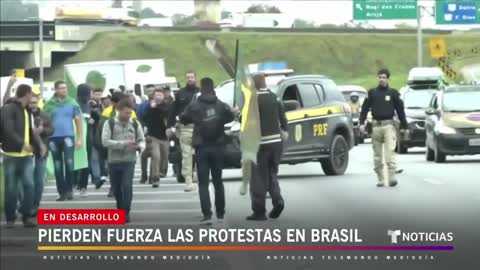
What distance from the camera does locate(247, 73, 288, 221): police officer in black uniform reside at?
692 cm

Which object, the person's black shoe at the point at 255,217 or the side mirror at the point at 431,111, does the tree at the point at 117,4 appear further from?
the side mirror at the point at 431,111

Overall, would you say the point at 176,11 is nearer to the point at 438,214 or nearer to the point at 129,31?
the point at 129,31

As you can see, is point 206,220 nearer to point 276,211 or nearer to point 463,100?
point 276,211

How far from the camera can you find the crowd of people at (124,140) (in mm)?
6879

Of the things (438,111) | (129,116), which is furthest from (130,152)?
(438,111)

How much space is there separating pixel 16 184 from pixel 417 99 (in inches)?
95.9

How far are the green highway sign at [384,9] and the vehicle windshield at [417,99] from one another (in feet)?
2.26

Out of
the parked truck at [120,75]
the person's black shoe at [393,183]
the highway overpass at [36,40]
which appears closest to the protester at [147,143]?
the parked truck at [120,75]

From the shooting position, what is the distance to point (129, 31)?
22.0ft

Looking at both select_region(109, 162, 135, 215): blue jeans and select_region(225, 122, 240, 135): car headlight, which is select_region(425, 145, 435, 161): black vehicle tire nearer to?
select_region(225, 122, 240, 135): car headlight

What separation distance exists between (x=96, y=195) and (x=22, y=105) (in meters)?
0.86

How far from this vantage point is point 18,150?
7016 mm

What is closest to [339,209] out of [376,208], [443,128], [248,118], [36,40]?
[376,208]

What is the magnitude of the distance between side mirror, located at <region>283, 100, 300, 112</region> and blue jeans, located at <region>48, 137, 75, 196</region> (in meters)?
1.17
